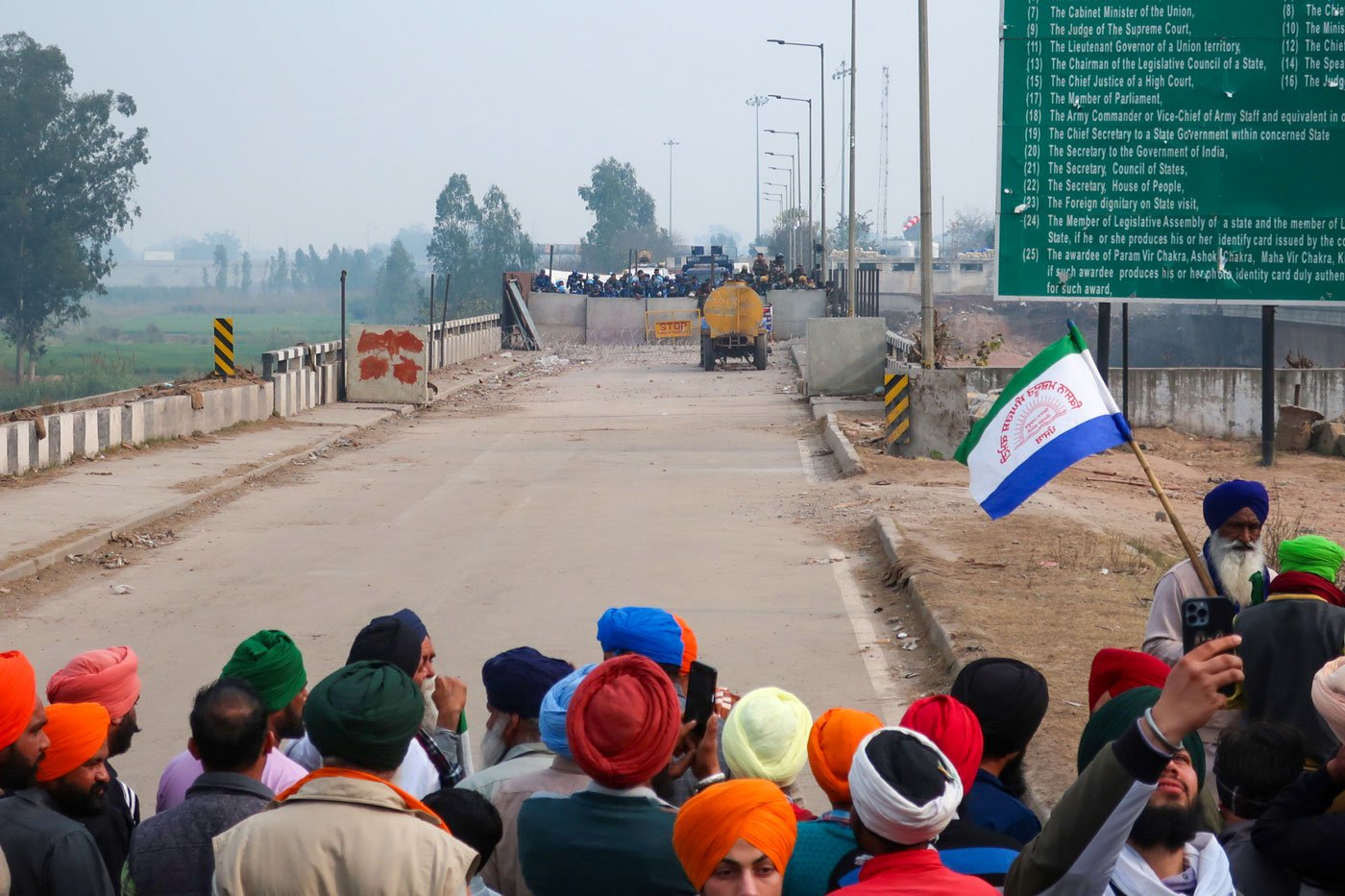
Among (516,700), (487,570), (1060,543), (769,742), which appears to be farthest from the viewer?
(1060,543)

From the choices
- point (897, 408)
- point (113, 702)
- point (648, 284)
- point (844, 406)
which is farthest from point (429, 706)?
point (648, 284)

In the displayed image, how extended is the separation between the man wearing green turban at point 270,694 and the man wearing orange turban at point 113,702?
0.12m

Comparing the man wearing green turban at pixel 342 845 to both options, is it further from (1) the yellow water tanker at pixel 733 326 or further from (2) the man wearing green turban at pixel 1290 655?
(1) the yellow water tanker at pixel 733 326

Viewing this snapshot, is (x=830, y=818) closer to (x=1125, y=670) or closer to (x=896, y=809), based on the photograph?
(x=896, y=809)

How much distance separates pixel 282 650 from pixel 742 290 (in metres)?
37.8

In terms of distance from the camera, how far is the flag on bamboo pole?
5469 millimetres

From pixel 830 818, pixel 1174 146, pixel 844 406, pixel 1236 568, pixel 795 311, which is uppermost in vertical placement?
pixel 1174 146

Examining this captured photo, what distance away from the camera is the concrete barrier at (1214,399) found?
2584 cm

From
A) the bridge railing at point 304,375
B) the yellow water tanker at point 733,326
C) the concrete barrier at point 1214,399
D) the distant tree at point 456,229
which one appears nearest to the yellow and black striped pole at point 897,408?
the concrete barrier at point 1214,399

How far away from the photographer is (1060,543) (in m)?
13.4

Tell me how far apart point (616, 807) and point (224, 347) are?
24181 mm

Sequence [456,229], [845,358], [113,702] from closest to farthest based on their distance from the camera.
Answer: [113,702], [845,358], [456,229]

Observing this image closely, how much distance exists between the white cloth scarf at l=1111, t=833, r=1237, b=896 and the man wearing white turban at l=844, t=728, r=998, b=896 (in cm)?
43

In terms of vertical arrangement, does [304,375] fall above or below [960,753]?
above
